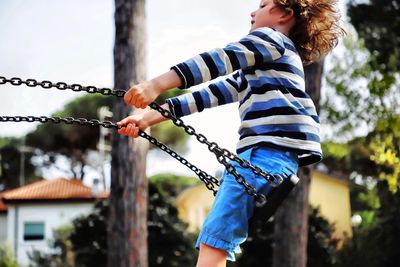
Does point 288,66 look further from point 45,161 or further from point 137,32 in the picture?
point 45,161

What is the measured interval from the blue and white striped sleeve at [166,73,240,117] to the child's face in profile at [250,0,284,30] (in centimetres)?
32

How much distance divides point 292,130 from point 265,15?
0.55 m

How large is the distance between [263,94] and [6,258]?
2327 centimetres

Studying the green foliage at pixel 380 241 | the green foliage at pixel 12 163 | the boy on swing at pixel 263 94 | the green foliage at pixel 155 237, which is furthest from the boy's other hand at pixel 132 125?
the green foliage at pixel 12 163

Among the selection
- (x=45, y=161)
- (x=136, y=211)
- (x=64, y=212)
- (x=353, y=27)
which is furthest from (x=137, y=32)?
(x=45, y=161)

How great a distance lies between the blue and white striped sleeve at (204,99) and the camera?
10.2 ft

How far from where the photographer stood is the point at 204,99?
3.13 m

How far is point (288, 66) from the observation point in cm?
278

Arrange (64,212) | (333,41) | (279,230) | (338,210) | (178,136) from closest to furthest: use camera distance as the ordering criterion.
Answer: (333,41)
(279,230)
(338,210)
(64,212)
(178,136)

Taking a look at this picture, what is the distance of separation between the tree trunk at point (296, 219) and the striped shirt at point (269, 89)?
6.54m

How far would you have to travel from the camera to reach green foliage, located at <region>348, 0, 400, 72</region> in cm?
1638

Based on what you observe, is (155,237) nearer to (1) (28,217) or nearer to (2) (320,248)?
(2) (320,248)

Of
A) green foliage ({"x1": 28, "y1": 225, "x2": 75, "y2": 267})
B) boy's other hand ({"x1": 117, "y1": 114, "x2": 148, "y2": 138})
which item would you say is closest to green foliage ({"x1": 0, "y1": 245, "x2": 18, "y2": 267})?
green foliage ({"x1": 28, "y1": 225, "x2": 75, "y2": 267})

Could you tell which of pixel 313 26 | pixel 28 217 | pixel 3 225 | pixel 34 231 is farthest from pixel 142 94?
pixel 3 225
